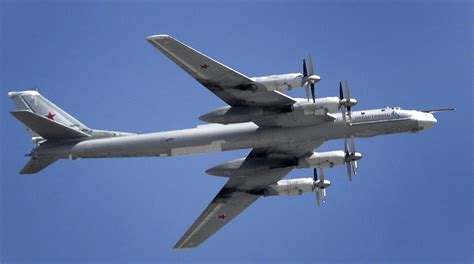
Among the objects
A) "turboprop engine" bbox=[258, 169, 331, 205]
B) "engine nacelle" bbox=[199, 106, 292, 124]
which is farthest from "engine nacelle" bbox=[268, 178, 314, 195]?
"engine nacelle" bbox=[199, 106, 292, 124]

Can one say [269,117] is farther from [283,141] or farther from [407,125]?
[407,125]

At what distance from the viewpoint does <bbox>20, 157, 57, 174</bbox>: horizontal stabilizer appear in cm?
4647

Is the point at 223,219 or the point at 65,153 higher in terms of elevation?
the point at 65,153

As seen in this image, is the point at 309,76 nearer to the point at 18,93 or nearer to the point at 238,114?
the point at 238,114

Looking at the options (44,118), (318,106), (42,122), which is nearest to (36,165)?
(42,122)

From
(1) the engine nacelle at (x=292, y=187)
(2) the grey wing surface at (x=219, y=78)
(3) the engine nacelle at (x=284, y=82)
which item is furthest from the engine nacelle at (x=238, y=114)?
(1) the engine nacelle at (x=292, y=187)

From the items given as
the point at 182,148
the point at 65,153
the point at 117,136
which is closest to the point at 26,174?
the point at 65,153

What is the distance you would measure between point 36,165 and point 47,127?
2389 mm

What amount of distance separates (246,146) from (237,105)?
3040 mm

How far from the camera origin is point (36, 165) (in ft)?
153

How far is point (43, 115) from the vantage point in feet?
162

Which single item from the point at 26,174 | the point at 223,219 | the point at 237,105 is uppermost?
the point at 237,105

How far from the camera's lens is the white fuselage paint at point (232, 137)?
45469 millimetres

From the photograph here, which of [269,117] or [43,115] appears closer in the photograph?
[269,117]
